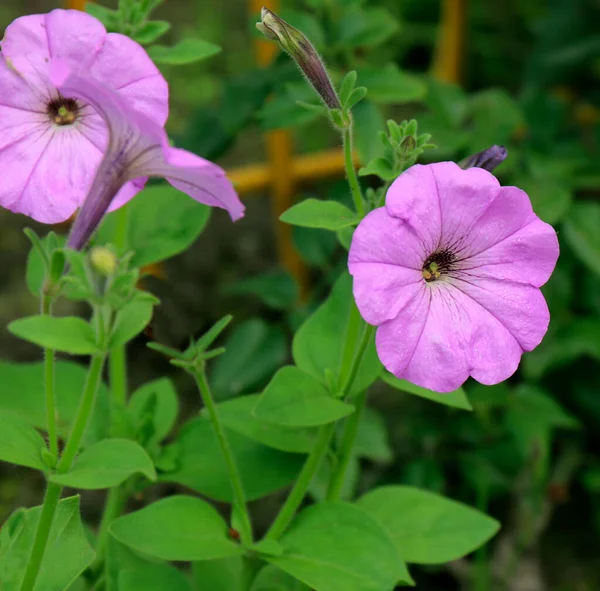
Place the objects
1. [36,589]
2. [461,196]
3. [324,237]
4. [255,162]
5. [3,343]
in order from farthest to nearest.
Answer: [255,162] → [3,343] → [324,237] → [36,589] → [461,196]

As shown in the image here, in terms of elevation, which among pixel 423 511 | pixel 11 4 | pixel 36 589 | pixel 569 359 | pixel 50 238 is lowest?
pixel 36 589

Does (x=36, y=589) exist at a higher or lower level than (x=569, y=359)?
lower

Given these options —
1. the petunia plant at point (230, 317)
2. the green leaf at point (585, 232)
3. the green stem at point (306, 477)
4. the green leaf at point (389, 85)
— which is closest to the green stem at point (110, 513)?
the petunia plant at point (230, 317)

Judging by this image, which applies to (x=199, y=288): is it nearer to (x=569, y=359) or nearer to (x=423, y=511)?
(x=569, y=359)

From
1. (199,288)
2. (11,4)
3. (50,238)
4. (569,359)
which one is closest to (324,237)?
(569,359)

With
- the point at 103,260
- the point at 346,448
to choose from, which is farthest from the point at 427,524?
the point at 103,260

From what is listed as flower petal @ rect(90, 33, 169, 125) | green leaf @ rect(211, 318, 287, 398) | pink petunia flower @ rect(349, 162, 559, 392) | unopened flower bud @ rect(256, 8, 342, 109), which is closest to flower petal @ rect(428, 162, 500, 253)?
pink petunia flower @ rect(349, 162, 559, 392)

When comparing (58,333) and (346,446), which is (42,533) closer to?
(58,333)

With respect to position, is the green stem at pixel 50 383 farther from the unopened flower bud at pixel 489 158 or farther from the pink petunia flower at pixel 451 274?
the unopened flower bud at pixel 489 158
